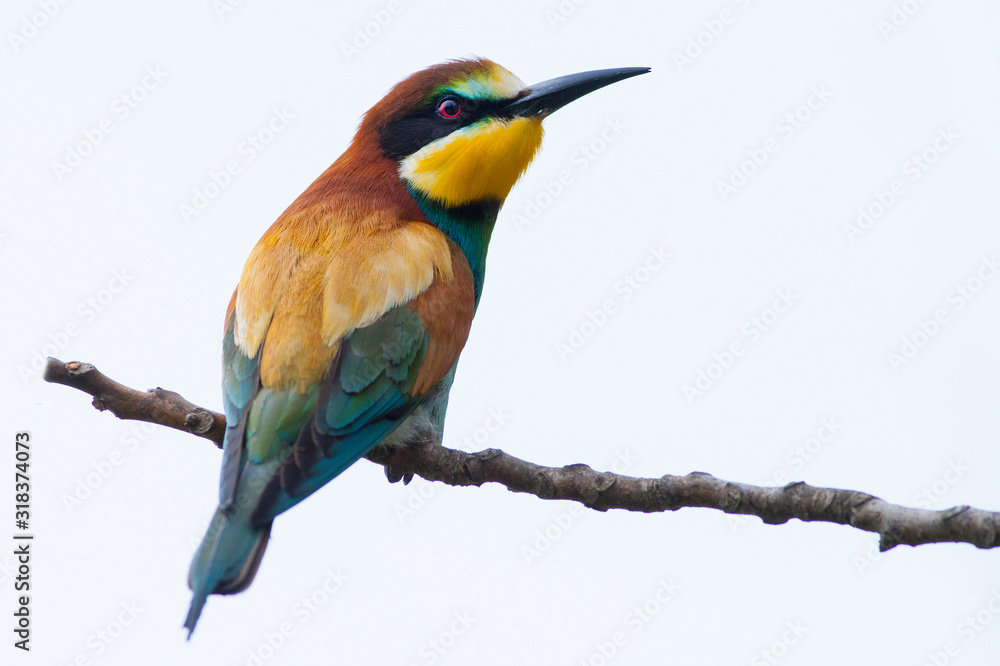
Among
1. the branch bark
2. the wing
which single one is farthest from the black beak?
the branch bark

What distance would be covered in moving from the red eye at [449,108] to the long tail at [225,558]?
→ 213cm

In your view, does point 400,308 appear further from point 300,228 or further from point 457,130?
point 457,130

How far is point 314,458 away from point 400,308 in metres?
0.74

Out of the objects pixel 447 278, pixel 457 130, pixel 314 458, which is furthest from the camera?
pixel 457 130

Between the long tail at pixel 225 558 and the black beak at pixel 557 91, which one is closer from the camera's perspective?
the long tail at pixel 225 558

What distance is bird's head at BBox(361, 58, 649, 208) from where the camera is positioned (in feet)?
13.9

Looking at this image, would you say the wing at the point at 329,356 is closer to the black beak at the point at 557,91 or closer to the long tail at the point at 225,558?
the long tail at the point at 225,558


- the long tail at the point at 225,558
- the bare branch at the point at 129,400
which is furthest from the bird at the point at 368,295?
the bare branch at the point at 129,400

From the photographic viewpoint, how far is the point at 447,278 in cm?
392

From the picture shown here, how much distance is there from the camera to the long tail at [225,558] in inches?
112

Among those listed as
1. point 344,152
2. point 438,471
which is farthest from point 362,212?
point 438,471

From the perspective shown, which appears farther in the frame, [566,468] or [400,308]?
[400,308]

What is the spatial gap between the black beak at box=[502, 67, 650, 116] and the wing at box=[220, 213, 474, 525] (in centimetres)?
85

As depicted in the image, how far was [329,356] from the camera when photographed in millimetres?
3404
